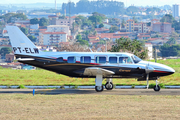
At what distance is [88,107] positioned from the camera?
15.9m

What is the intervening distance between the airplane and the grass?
252cm

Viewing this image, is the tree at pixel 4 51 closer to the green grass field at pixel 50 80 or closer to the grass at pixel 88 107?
the green grass field at pixel 50 80

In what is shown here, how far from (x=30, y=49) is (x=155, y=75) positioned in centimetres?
771

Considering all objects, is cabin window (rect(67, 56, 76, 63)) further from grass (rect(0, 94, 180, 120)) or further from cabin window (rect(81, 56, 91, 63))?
grass (rect(0, 94, 180, 120))

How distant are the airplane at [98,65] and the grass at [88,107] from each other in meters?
2.52

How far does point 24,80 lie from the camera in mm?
26734

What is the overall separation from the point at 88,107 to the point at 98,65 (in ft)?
18.6

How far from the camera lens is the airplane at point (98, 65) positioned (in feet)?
69.6

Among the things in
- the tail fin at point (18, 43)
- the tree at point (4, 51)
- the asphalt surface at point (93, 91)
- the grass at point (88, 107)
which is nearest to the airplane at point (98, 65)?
the tail fin at point (18, 43)

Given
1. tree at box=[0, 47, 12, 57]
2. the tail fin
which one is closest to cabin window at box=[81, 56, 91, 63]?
the tail fin

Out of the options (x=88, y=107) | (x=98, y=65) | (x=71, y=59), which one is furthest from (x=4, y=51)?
(x=88, y=107)

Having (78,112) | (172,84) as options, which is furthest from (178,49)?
(78,112)

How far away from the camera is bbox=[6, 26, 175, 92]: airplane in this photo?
69.6 ft

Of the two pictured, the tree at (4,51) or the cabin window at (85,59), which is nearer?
the cabin window at (85,59)
